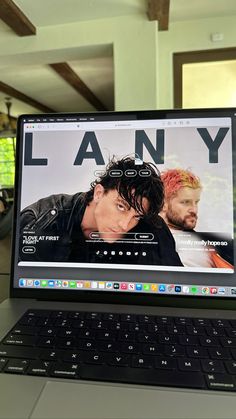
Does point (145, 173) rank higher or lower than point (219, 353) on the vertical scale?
higher

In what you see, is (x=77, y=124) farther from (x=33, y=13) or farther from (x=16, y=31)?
(x=16, y=31)

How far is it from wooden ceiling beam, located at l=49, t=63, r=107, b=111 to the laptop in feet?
9.81

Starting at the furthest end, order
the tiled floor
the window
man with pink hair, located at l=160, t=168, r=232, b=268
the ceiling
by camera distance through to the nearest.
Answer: the ceiling
the window
the tiled floor
man with pink hair, located at l=160, t=168, r=232, b=268

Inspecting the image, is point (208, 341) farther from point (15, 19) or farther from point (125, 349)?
point (15, 19)

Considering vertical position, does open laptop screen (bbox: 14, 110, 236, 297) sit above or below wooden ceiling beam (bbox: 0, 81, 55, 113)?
below

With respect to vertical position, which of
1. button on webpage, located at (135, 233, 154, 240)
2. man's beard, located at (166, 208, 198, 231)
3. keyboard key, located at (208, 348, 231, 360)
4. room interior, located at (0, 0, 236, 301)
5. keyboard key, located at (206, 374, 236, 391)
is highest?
room interior, located at (0, 0, 236, 301)

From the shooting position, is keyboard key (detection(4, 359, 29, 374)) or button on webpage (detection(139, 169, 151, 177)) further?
button on webpage (detection(139, 169, 151, 177))

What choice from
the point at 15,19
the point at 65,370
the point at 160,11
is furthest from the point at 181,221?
the point at 15,19

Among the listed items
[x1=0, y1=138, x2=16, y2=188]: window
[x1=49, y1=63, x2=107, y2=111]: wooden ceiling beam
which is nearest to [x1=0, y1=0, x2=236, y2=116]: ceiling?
[x1=49, y1=63, x2=107, y2=111]: wooden ceiling beam

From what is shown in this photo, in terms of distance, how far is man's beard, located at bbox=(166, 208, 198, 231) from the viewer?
0.57m

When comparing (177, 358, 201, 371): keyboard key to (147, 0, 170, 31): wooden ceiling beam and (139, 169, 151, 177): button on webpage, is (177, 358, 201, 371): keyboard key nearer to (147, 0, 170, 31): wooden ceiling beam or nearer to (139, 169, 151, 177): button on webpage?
(139, 169, 151, 177): button on webpage

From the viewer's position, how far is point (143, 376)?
38 cm

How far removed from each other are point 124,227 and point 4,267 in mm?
400

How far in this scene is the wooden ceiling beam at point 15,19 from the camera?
2.09 metres
